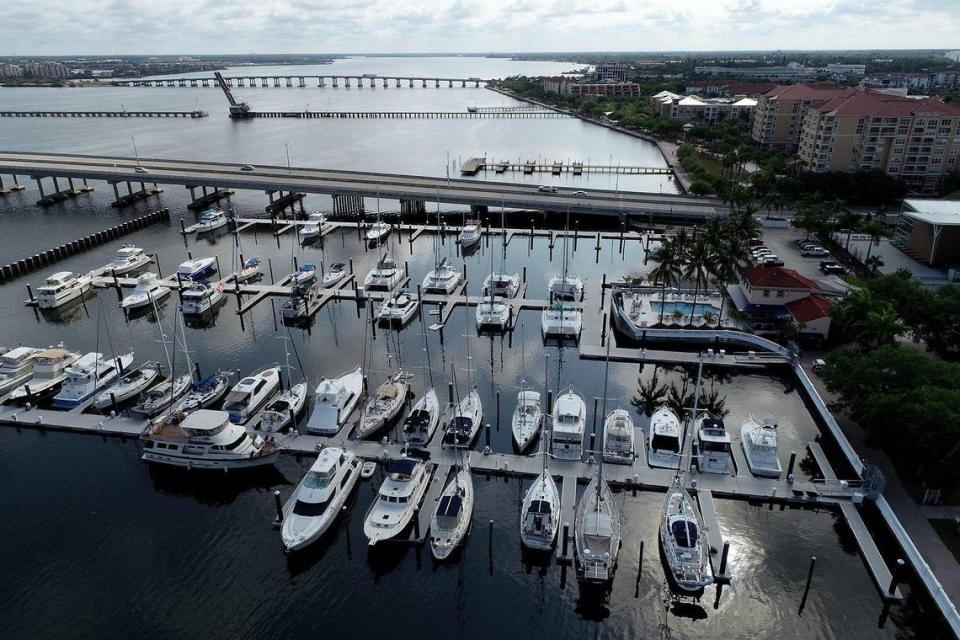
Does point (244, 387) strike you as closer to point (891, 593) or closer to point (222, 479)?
point (222, 479)

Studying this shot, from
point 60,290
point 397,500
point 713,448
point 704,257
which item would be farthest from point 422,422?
point 60,290

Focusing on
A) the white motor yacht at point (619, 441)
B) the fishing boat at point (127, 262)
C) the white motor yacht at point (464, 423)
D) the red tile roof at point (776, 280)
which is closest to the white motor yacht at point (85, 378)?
the white motor yacht at point (464, 423)

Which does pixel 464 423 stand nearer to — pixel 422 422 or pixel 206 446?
pixel 422 422

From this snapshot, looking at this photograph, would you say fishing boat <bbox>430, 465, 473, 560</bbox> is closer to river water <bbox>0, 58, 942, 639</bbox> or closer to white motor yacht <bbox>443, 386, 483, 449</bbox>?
river water <bbox>0, 58, 942, 639</bbox>

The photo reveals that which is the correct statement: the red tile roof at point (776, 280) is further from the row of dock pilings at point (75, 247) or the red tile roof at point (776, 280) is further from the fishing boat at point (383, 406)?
the row of dock pilings at point (75, 247)

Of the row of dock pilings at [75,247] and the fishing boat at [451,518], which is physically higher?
the row of dock pilings at [75,247]


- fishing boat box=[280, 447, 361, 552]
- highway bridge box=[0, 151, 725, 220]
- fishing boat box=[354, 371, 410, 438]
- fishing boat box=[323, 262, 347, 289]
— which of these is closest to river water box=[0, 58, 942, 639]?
fishing boat box=[280, 447, 361, 552]
